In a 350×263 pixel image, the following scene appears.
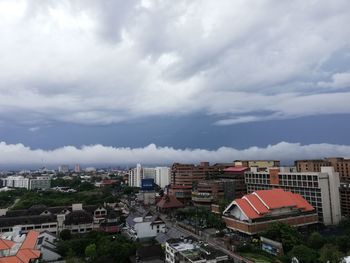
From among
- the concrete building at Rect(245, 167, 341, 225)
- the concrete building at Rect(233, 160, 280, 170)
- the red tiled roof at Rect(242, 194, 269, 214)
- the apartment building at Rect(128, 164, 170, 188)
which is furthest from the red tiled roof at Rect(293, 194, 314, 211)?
the apartment building at Rect(128, 164, 170, 188)

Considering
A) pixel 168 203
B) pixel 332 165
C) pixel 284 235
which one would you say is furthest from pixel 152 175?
pixel 284 235

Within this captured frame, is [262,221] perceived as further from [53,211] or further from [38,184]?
[38,184]

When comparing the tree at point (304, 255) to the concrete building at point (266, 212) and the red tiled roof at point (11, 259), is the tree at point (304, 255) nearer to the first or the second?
the concrete building at point (266, 212)

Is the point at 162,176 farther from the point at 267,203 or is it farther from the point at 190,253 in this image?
Answer: the point at 190,253

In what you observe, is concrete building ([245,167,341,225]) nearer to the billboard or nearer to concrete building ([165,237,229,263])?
concrete building ([165,237,229,263])

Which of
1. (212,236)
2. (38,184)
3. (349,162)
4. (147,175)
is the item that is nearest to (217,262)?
(212,236)

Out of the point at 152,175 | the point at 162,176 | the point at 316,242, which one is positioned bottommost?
the point at 316,242

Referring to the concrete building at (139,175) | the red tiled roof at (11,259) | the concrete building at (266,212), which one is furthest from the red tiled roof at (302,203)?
the concrete building at (139,175)
